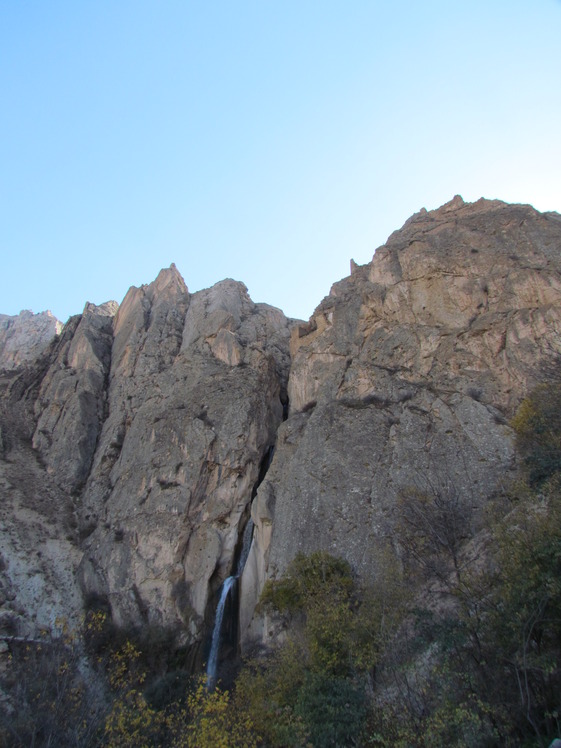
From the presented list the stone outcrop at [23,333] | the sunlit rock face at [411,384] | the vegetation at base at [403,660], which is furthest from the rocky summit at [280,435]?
the stone outcrop at [23,333]

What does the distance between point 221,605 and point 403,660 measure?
58.0ft

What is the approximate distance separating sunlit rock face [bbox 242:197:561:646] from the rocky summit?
0.12 meters

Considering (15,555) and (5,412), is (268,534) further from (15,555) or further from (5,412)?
(5,412)

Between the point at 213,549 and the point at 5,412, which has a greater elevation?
the point at 5,412

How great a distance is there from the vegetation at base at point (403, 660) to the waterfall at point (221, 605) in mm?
1645

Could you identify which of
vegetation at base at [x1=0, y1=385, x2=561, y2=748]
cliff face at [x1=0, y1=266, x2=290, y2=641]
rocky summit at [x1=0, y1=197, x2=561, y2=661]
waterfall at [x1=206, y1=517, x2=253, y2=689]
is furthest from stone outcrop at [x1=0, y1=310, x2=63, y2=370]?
vegetation at base at [x1=0, y1=385, x2=561, y2=748]

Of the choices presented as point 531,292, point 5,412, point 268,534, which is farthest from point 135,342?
point 531,292

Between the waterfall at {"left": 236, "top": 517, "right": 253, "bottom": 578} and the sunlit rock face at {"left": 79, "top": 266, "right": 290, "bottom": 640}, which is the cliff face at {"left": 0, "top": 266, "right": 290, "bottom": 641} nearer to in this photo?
the sunlit rock face at {"left": 79, "top": 266, "right": 290, "bottom": 640}

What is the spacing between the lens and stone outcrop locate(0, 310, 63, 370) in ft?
245

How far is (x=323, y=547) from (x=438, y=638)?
12.5 m

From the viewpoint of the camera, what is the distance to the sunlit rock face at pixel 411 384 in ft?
87.0

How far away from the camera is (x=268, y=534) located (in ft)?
99.7

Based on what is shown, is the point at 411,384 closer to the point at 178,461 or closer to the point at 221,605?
the point at 178,461

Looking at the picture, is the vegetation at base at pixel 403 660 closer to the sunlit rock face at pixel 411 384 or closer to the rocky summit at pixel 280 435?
the sunlit rock face at pixel 411 384
